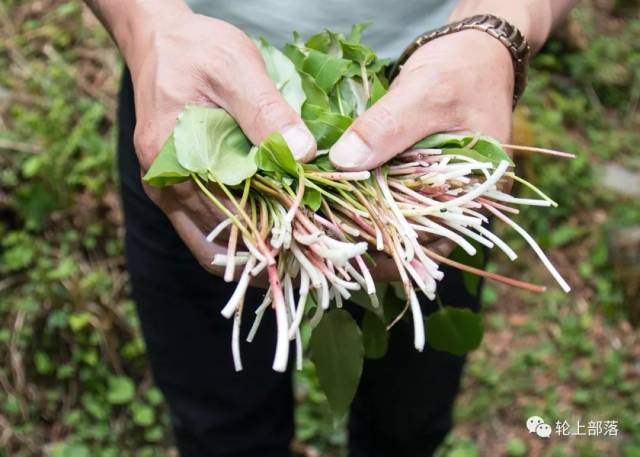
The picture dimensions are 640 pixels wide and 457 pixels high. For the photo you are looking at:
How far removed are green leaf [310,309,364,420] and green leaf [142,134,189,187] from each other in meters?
0.19

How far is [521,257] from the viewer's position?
200 cm

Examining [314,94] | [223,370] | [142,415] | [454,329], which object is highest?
[314,94]

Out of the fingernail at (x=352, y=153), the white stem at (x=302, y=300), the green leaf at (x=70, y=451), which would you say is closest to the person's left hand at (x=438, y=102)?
the fingernail at (x=352, y=153)

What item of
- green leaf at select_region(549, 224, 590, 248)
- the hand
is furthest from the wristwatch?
green leaf at select_region(549, 224, 590, 248)

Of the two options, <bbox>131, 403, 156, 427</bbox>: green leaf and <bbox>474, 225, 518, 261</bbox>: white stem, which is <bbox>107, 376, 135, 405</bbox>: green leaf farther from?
<bbox>474, 225, 518, 261</bbox>: white stem

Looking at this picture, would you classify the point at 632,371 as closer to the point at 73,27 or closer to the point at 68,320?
the point at 68,320

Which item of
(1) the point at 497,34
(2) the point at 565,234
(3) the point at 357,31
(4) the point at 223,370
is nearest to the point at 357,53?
(3) the point at 357,31

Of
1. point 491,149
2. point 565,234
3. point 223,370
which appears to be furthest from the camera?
point 565,234

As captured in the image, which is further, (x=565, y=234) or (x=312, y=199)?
(x=565, y=234)

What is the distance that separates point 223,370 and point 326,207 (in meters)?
0.49

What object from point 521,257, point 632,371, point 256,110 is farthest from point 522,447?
point 256,110

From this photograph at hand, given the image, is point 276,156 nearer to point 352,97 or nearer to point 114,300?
point 352,97

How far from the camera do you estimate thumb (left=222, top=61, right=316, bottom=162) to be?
677mm

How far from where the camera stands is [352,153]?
26.5 inches
